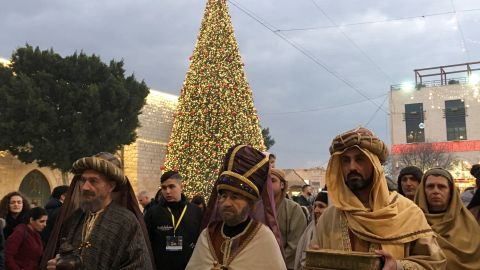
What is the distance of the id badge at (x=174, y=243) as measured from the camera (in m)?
5.11

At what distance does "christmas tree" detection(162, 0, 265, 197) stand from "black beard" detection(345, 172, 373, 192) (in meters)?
15.1

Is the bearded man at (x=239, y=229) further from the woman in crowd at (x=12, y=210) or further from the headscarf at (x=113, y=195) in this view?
the woman in crowd at (x=12, y=210)

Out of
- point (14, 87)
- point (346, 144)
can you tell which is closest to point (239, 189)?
point (346, 144)

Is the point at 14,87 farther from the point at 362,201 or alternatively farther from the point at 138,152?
the point at 362,201

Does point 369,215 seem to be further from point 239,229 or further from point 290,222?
point 290,222

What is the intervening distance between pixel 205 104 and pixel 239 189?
15330mm

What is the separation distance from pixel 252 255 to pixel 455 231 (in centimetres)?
191

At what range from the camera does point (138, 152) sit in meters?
23.2

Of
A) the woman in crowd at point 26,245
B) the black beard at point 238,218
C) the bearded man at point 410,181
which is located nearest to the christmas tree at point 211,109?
the woman in crowd at point 26,245

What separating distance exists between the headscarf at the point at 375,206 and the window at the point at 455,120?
132 feet

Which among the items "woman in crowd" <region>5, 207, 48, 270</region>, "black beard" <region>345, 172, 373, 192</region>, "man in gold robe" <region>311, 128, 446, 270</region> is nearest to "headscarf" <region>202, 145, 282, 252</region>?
"man in gold robe" <region>311, 128, 446, 270</region>

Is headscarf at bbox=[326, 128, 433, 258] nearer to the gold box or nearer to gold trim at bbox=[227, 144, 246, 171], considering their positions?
the gold box

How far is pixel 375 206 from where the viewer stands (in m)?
2.68

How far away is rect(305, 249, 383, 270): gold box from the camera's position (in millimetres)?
2332
